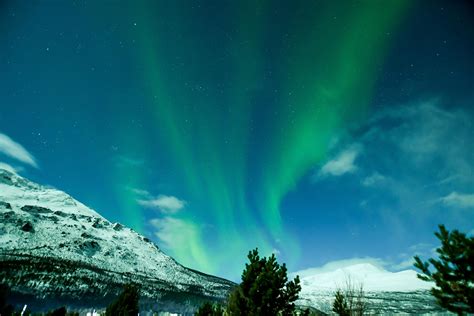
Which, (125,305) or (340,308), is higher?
(340,308)

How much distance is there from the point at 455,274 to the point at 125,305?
22.0 metres

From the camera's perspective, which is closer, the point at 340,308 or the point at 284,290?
the point at 284,290

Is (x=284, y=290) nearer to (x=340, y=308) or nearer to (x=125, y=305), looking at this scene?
(x=340, y=308)

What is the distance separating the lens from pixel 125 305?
2225 centimetres

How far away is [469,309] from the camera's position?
269 inches

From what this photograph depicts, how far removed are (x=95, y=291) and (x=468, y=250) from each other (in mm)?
183857

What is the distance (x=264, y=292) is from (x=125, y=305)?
13513mm

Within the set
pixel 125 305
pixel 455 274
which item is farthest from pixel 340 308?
pixel 455 274

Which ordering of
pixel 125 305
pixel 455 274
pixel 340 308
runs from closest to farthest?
1. pixel 455 274
2. pixel 125 305
3. pixel 340 308

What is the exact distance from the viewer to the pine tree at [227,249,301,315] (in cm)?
1383

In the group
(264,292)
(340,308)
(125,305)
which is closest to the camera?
(264,292)

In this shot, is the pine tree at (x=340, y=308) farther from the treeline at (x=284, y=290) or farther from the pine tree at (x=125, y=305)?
the pine tree at (x=125, y=305)

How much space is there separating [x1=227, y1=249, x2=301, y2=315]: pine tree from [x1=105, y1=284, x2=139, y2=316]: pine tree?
37.5 feet

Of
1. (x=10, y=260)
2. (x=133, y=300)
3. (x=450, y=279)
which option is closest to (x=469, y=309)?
(x=450, y=279)
